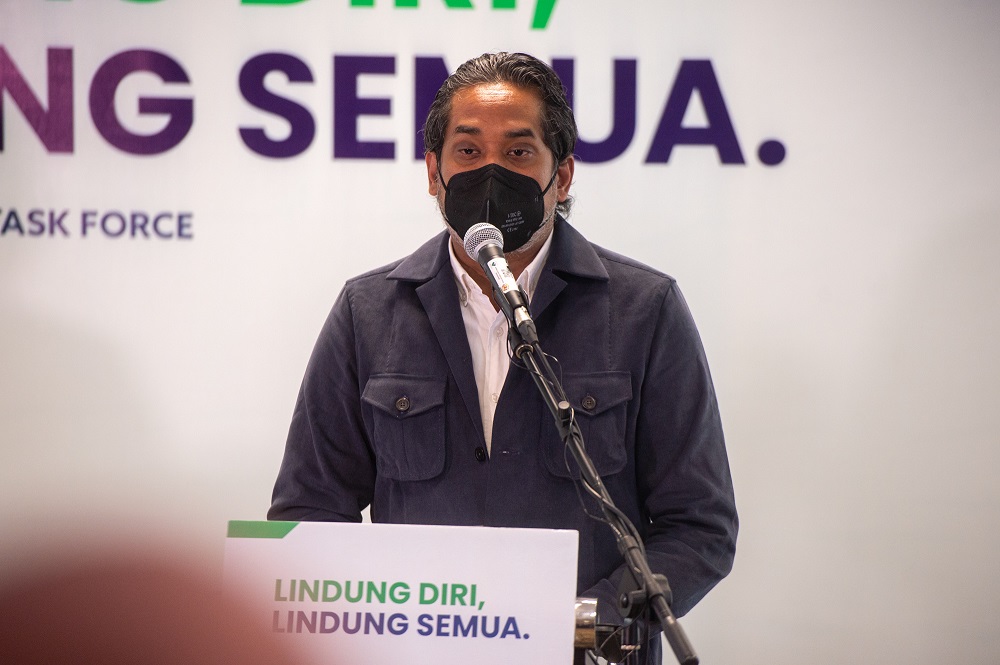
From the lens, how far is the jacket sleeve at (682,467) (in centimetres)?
211

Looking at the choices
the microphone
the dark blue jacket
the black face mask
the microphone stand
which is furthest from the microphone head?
A: the dark blue jacket

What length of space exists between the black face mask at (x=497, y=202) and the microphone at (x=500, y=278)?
42 cm

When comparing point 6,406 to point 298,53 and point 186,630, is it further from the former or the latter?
point 186,630

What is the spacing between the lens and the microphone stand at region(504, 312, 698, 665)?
1.37 meters

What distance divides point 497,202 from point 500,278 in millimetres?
596

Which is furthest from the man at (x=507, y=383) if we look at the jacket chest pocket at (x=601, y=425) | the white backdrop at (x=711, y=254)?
the white backdrop at (x=711, y=254)

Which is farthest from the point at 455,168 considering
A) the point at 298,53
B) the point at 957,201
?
the point at 957,201

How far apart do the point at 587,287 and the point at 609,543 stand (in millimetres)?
575

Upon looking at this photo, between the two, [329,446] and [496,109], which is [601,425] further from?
[496,109]

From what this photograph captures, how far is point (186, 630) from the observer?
63cm

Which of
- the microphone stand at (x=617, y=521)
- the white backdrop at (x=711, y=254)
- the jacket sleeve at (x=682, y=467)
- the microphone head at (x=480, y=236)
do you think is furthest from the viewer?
the white backdrop at (x=711, y=254)

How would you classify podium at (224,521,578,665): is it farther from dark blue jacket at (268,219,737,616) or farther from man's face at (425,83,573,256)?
man's face at (425,83,573,256)

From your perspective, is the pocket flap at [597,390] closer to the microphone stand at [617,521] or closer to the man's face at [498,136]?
the man's face at [498,136]

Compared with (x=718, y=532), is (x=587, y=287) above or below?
above
